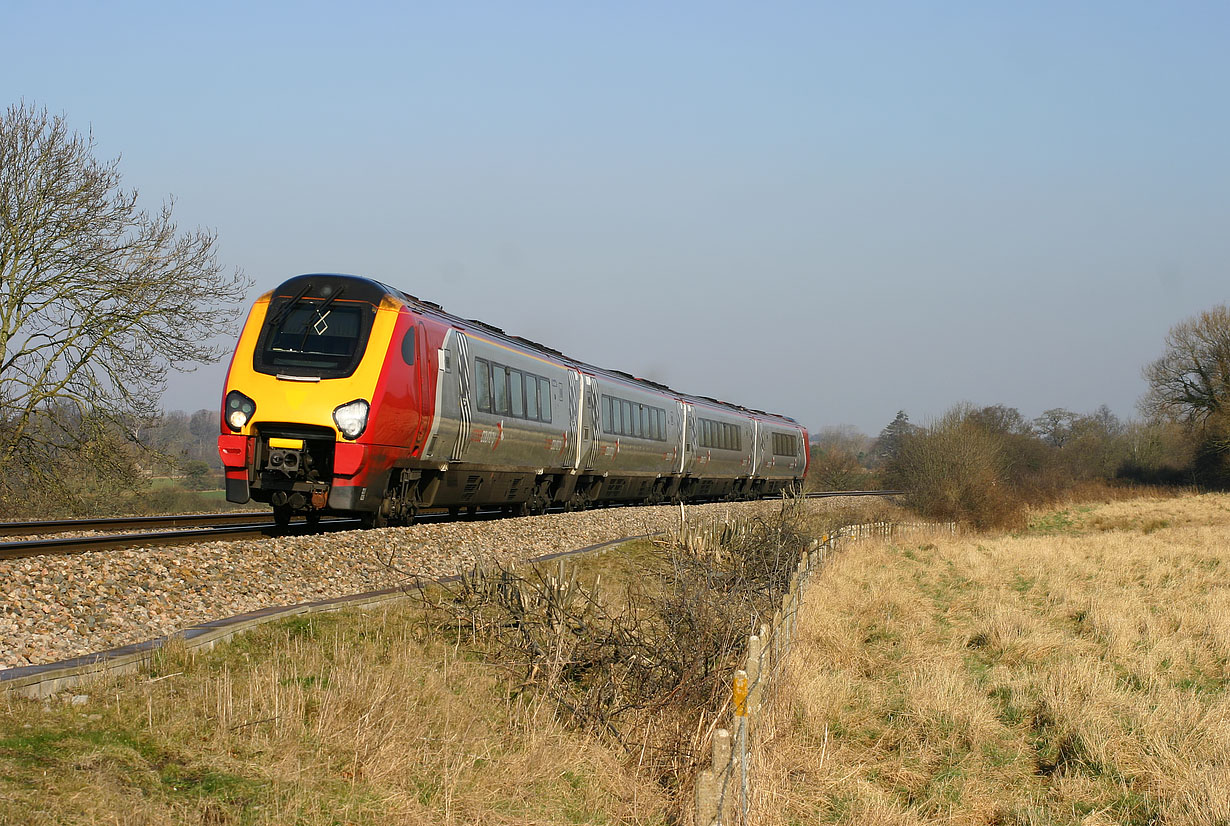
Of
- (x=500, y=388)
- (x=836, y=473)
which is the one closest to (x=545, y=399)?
(x=500, y=388)

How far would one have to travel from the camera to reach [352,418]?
12.7 metres

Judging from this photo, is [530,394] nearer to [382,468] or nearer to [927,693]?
[382,468]

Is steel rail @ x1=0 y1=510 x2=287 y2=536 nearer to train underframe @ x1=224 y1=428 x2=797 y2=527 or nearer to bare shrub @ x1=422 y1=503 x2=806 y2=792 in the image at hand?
train underframe @ x1=224 y1=428 x2=797 y2=527

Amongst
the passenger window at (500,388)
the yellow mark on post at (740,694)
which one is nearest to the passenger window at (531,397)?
the passenger window at (500,388)

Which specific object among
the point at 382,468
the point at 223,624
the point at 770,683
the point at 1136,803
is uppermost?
the point at 382,468

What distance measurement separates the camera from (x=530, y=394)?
1877 cm

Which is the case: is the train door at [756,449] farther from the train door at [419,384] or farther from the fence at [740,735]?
the fence at [740,735]

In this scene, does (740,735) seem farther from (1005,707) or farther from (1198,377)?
(1198,377)

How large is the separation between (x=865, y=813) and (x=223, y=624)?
16.2ft

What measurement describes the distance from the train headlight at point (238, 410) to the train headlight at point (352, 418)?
1046 mm

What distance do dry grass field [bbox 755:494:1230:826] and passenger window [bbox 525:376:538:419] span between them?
5865 mm

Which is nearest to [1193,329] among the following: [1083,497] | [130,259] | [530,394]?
[1083,497]

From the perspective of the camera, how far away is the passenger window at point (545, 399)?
19391mm

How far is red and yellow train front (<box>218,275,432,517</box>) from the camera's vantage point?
12.7m
